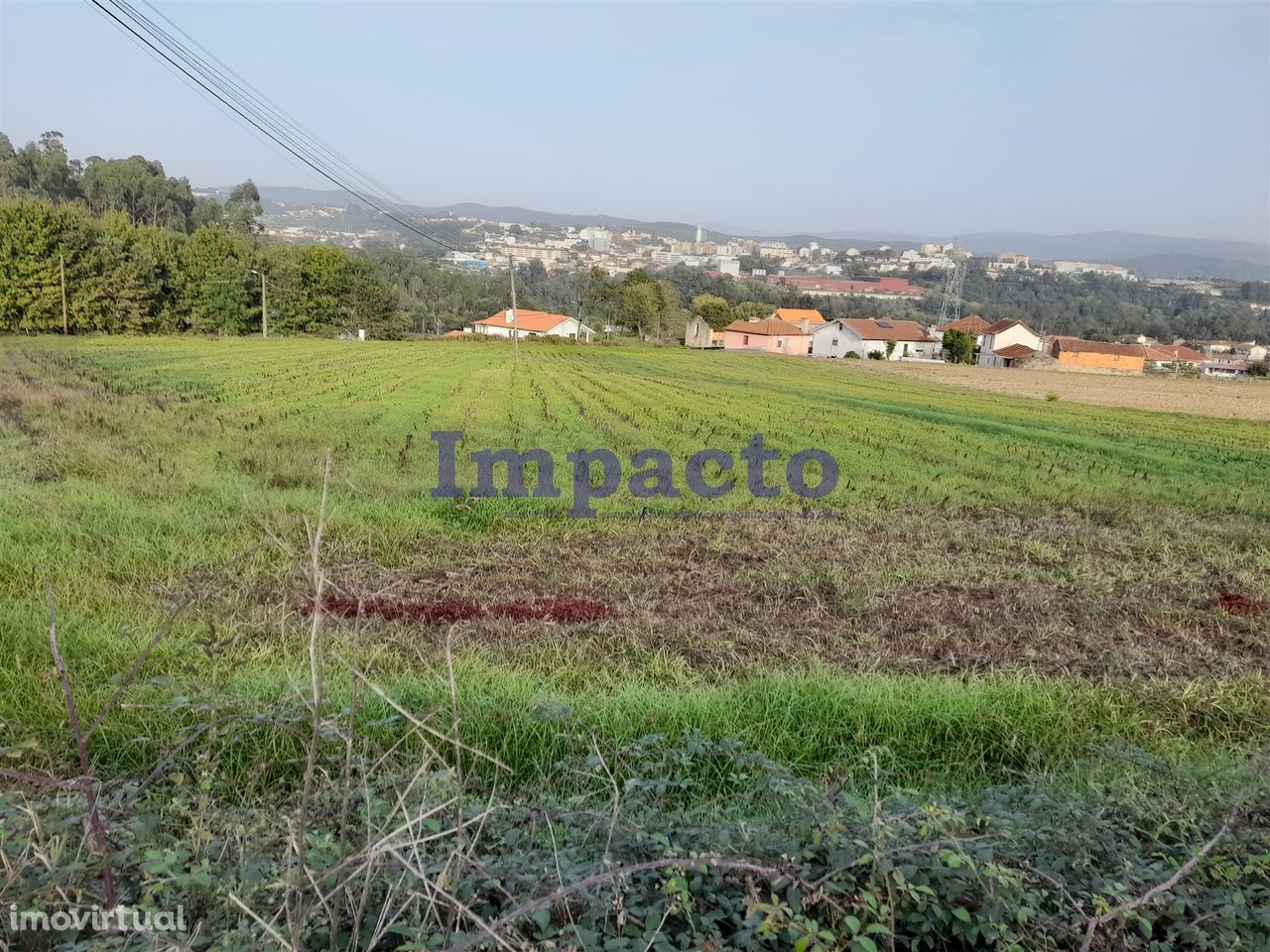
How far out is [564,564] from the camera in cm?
674

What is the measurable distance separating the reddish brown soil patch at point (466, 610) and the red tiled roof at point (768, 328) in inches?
2139

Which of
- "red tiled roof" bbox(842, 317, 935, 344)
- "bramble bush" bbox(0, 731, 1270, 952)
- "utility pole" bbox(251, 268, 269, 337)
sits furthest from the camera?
"red tiled roof" bbox(842, 317, 935, 344)

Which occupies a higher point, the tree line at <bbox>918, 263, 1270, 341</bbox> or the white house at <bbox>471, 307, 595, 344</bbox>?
the tree line at <bbox>918, 263, 1270, 341</bbox>

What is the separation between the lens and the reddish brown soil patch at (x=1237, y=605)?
6.20 metres

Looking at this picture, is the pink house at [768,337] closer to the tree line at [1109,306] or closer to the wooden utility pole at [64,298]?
the tree line at [1109,306]

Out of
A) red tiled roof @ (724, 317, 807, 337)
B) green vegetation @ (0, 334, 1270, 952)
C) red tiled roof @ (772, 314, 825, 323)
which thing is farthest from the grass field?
red tiled roof @ (772, 314, 825, 323)

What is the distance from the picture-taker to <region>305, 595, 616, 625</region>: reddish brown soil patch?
5.35 m

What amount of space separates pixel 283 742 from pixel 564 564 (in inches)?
138

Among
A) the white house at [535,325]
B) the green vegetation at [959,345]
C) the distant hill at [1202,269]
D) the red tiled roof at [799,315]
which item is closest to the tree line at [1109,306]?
the green vegetation at [959,345]

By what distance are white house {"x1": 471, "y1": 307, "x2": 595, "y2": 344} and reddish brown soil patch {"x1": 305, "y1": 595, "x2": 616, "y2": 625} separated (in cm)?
3477

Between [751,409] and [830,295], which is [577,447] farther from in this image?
[830,295]

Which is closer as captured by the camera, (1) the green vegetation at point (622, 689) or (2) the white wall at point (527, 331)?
(1) the green vegetation at point (622, 689)

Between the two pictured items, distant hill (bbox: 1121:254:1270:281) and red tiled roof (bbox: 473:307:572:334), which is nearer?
red tiled roof (bbox: 473:307:572:334)

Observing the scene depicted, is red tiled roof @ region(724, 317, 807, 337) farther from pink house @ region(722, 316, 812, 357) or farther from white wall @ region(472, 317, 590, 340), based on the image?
white wall @ region(472, 317, 590, 340)
